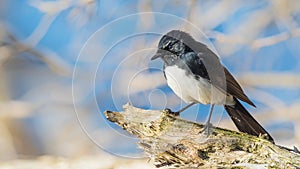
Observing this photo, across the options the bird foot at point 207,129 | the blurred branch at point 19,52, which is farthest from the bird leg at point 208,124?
the blurred branch at point 19,52

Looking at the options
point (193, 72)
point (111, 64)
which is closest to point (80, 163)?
point (111, 64)

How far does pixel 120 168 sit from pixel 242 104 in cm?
33

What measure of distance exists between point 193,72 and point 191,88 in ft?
0.12

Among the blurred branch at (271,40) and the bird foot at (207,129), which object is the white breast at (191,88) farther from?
the blurred branch at (271,40)

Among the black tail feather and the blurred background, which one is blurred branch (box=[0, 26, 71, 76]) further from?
the black tail feather

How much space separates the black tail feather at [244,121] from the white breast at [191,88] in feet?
0.17

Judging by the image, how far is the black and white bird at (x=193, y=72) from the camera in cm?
107

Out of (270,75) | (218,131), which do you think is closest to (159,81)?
(218,131)

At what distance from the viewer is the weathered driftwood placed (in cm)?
101

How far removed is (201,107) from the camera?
112 centimetres

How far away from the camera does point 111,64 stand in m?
1.12

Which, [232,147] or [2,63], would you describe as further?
[2,63]

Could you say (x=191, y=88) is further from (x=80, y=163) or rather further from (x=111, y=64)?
(x=80, y=163)

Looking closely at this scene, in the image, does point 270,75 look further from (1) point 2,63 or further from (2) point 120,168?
(1) point 2,63
